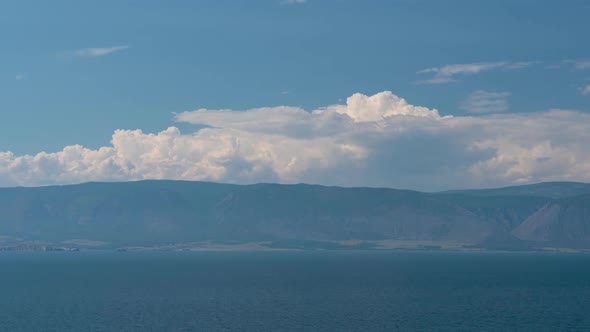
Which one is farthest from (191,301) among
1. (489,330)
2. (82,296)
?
(489,330)

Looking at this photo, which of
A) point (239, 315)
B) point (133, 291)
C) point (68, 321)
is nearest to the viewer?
point (68, 321)

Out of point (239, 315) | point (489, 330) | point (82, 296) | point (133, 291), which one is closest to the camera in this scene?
point (489, 330)

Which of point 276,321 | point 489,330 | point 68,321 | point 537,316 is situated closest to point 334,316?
point 276,321

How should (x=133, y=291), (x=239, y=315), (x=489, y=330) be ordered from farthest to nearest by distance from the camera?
(x=133, y=291)
(x=239, y=315)
(x=489, y=330)

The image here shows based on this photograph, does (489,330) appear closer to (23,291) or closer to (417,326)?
(417,326)

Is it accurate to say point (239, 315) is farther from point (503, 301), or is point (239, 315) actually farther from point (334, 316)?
point (503, 301)

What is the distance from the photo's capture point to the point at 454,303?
168m

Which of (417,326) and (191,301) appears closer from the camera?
(417,326)

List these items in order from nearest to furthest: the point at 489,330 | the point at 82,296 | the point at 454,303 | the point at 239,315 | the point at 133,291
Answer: the point at 489,330, the point at 239,315, the point at 454,303, the point at 82,296, the point at 133,291

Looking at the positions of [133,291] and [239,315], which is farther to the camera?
[133,291]

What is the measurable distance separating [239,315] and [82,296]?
5799cm

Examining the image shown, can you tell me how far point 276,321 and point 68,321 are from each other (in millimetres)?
40709

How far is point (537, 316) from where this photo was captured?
145 m

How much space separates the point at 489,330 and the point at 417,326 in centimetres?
1330
